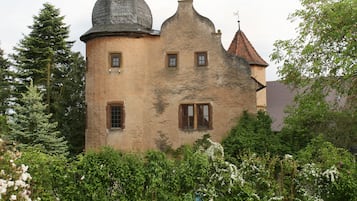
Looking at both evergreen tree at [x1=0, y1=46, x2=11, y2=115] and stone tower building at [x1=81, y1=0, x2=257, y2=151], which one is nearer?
stone tower building at [x1=81, y1=0, x2=257, y2=151]

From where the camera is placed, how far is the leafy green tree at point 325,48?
17.2 m

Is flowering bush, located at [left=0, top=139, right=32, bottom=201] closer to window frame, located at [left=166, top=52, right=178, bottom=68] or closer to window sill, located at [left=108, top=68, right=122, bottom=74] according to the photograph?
window sill, located at [left=108, top=68, right=122, bottom=74]

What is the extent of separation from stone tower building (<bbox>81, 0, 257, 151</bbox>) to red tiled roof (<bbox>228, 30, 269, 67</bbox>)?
5.72 metres

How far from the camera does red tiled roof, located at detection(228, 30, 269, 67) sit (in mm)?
30250

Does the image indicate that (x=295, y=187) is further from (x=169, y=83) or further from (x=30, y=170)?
(x=169, y=83)

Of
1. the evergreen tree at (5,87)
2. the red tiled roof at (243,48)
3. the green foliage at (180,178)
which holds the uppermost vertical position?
the red tiled roof at (243,48)

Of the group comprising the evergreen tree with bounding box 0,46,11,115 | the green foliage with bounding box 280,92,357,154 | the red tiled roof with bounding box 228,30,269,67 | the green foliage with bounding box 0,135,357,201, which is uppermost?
the red tiled roof with bounding box 228,30,269,67

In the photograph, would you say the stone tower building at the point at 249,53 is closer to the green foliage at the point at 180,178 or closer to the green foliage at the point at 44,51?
the green foliage at the point at 44,51

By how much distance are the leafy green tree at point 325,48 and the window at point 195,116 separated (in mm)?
5491

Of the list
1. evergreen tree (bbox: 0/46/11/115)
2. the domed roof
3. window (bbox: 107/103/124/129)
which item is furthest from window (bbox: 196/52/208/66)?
evergreen tree (bbox: 0/46/11/115)

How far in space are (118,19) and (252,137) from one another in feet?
30.4

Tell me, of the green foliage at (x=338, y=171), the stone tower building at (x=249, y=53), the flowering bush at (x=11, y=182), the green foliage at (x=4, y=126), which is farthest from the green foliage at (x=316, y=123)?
the green foliage at (x=4, y=126)

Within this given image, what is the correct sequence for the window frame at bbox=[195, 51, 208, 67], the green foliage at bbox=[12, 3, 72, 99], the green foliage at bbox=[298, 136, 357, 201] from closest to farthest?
1. the green foliage at bbox=[298, 136, 357, 201]
2. the window frame at bbox=[195, 51, 208, 67]
3. the green foliage at bbox=[12, 3, 72, 99]

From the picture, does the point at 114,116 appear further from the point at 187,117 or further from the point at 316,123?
the point at 316,123
